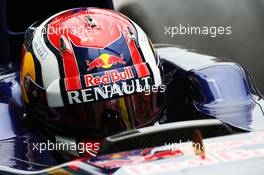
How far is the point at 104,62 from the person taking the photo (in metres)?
2.43

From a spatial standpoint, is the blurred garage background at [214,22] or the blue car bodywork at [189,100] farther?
the blurred garage background at [214,22]

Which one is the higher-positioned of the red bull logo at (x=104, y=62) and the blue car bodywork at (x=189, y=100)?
the red bull logo at (x=104, y=62)

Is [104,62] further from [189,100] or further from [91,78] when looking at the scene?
[189,100]

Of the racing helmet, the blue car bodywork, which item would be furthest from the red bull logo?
the blue car bodywork

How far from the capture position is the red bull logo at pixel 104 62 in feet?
7.96

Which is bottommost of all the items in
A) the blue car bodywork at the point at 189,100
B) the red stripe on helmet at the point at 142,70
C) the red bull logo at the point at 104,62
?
the blue car bodywork at the point at 189,100

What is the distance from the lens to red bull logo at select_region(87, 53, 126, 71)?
7.96 ft

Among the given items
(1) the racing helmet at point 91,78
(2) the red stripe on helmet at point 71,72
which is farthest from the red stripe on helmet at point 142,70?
(2) the red stripe on helmet at point 71,72

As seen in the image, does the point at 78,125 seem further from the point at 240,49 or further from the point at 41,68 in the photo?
the point at 240,49

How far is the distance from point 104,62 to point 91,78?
0.07 metres

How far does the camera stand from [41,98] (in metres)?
2.50

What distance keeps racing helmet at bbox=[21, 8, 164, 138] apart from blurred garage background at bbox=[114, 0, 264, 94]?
270 cm

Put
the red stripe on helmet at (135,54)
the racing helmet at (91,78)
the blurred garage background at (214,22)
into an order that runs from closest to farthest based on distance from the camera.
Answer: the racing helmet at (91,78) → the red stripe on helmet at (135,54) → the blurred garage background at (214,22)

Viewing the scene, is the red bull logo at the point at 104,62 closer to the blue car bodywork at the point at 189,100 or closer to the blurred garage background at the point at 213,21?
the blue car bodywork at the point at 189,100
